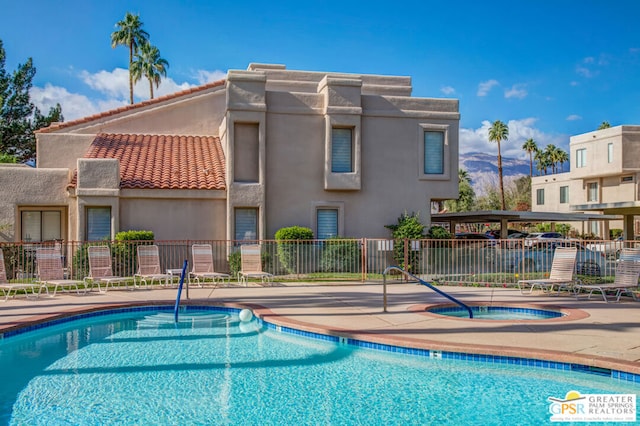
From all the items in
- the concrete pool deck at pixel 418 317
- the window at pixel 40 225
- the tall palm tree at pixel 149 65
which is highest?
the tall palm tree at pixel 149 65

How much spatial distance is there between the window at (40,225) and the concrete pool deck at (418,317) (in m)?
7.86

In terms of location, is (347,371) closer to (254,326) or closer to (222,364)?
(222,364)

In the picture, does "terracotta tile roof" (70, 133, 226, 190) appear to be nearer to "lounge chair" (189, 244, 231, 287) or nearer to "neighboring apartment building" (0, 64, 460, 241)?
"neighboring apartment building" (0, 64, 460, 241)

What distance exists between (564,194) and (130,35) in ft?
141

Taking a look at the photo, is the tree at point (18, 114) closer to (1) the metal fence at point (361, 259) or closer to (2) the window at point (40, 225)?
(2) the window at point (40, 225)

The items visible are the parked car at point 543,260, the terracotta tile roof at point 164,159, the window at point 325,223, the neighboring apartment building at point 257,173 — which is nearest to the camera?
the parked car at point 543,260

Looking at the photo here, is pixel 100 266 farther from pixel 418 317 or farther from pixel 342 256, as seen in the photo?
pixel 418 317

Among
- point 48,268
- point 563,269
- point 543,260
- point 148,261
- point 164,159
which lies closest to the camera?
point 563,269

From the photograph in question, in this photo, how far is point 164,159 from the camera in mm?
23625

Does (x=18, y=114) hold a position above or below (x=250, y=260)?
above

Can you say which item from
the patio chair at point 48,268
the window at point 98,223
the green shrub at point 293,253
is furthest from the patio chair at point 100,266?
the green shrub at point 293,253

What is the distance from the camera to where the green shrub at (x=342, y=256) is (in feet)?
67.4

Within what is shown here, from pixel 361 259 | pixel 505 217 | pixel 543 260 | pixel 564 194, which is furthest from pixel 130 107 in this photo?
pixel 564 194

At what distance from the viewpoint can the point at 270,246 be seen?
20.9 m
